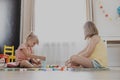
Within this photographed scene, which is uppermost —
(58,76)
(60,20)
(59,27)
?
(60,20)

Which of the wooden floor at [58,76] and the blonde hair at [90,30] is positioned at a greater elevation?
the blonde hair at [90,30]

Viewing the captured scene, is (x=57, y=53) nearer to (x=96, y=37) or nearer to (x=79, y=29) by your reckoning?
(x=79, y=29)

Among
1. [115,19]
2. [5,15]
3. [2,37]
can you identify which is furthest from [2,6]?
[115,19]

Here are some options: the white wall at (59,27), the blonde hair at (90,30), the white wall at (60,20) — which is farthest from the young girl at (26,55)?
the white wall at (60,20)

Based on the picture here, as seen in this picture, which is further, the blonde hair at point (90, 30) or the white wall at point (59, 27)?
the white wall at point (59, 27)

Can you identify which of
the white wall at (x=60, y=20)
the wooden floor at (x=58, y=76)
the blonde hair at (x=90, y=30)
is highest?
the white wall at (x=60, y=20)

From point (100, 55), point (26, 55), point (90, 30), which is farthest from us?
point (26, 55)

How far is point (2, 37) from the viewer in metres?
3.68

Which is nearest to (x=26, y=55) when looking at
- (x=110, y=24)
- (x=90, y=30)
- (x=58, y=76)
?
(x=90, y=30)

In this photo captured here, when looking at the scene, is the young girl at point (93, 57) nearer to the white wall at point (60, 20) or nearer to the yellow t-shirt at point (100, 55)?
the yellow t-shirt at point (100, 55)

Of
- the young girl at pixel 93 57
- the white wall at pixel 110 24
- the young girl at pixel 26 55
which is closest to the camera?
the young girl at pixel 93 57

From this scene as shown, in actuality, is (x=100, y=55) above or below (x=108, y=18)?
below

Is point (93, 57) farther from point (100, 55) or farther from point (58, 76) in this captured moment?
point (58, 76)

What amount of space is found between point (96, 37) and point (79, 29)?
135 centimetres
